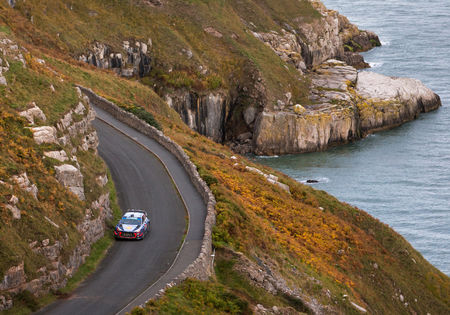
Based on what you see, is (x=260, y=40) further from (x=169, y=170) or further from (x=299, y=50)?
(x=169, y=170)

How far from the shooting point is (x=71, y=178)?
33375 mm

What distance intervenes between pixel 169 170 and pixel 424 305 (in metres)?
23.3

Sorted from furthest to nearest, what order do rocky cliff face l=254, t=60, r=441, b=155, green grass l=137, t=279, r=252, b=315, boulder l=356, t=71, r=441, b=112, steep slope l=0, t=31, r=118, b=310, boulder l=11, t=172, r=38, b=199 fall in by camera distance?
1. boulder l=356, t=71, r=441, b=112
2. rocky cliff face l=254, t=60, r=441, b=155
3. boulder l=11, t=172, r=38, b=199
4. steep slope l=0, t=31, r=118, b=310
5. green grass l=137, t=279, r=252, b=315

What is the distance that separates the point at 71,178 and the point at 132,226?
16.4ft

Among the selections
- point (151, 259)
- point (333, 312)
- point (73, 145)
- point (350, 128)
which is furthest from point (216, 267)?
point (350, 128)

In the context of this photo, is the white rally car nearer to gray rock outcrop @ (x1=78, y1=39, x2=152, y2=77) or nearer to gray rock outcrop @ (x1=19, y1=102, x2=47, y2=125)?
gray rock outcrop @ (x1=19, y1=102, x2=47, y2=125)

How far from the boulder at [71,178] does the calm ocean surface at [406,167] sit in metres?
41.1

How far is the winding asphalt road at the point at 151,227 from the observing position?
27.9 meters

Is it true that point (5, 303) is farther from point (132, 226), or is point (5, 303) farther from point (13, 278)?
point (132, 226)

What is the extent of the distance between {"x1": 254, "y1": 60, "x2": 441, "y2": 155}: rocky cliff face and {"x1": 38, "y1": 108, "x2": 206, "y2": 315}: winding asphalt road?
144 ft

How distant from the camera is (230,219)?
121 ft

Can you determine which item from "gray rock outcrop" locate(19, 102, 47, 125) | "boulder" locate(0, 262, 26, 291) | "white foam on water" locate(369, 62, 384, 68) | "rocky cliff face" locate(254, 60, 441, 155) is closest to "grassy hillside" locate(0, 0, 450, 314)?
"boulder" locate(0, 262, 26, 291)

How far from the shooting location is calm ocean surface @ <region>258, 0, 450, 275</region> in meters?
69.1

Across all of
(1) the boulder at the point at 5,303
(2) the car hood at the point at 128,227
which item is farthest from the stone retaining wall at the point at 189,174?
(1) the boulder at the point at 5,303
